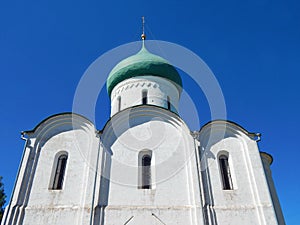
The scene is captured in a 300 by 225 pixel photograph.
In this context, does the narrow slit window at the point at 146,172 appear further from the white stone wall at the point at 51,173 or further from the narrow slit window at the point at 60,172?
the narrow slit window at the point at 60,172

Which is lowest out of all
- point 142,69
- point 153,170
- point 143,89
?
point 153,170

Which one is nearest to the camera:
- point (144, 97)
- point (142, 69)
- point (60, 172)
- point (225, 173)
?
point (60, 172)

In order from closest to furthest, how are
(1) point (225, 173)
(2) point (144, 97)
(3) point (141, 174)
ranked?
(3) point (141, 174) < (1) point (225, 173) < (2) point (144, 97)

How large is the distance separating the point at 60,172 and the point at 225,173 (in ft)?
16.8

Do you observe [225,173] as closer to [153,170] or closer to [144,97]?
[153,170]

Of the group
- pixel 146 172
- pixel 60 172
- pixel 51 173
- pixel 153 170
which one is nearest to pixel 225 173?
pixel 153 170

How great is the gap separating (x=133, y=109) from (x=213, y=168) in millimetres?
3272

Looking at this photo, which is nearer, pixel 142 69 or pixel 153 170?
pixel 153 170

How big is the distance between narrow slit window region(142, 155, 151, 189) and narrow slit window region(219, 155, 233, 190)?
89.2 inches

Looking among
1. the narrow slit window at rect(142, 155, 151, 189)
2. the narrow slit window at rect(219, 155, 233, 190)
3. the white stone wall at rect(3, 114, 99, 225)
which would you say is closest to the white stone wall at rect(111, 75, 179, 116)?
the white stone wall at rect(3, 114, 99, 225)

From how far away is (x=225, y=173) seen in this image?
25.8 feet

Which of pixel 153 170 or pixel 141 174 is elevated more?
pixel 153 170

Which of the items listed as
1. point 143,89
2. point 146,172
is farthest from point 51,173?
point 143,89

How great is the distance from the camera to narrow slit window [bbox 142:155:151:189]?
291 inches
